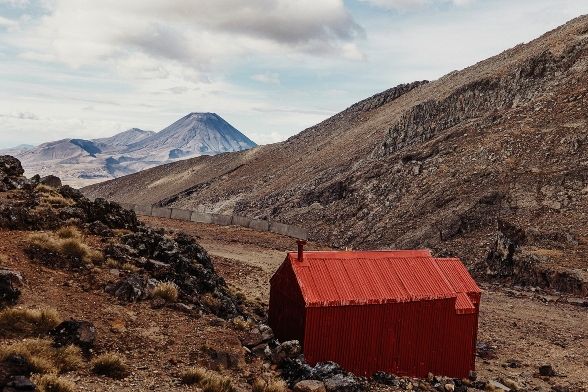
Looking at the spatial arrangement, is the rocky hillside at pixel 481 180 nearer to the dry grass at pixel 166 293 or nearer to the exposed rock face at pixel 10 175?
the dry grass at pixel 166 293

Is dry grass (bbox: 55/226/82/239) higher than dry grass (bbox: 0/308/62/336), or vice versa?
dry grass (bbox: 55/226/82/239)

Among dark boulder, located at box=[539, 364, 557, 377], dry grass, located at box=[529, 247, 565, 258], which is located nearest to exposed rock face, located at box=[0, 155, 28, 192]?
dark boulder, located at box=[539, 364, 557, 377]

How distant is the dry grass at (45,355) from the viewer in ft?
35.5

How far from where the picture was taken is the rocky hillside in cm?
3381

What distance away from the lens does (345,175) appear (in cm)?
5409

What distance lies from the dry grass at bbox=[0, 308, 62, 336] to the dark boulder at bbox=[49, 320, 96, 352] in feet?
1.02

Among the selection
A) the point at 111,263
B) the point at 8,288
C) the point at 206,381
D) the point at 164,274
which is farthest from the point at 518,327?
the point at 8,288

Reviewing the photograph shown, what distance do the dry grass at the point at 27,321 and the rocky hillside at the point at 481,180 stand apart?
27621 mm

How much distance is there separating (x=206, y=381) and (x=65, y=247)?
7754 millimetres

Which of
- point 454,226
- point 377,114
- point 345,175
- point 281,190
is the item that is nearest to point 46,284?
point 454,226

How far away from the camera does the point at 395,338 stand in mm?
16328

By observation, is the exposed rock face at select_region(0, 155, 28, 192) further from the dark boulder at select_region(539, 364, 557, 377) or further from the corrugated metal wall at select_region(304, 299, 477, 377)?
the dark boulder at select_region(539, 364, 557, 377)

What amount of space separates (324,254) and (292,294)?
1776mm

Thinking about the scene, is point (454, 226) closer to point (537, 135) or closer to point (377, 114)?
point (537, 135)
